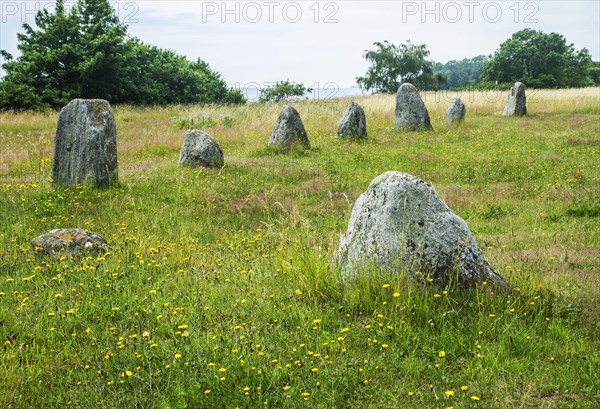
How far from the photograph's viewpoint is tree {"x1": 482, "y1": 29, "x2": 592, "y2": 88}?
77.4 meters

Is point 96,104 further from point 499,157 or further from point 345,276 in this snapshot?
point 499,157

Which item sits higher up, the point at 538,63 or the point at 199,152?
the point at 538,63

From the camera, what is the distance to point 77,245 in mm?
8375

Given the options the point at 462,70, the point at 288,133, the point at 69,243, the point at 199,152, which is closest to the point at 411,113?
the point at 288,133

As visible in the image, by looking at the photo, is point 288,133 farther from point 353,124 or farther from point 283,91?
point 283,91

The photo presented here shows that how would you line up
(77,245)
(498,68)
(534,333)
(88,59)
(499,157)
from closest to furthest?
(534,333)
(77,245)
(499,157)
(88,59)
(498,68)

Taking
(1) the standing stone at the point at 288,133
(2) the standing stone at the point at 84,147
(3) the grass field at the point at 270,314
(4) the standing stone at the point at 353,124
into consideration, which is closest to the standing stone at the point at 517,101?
(4) the standing stone at the point at 353,124

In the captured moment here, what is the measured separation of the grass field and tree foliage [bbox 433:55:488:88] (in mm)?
127650

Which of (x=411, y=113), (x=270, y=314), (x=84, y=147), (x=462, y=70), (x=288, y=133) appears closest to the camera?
(x=270, y=314)

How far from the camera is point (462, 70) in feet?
535

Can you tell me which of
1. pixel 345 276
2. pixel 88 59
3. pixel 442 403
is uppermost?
pixel 88 59

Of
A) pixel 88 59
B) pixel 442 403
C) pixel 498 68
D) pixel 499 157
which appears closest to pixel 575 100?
pixel 499 157

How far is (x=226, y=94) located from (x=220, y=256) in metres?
51.4

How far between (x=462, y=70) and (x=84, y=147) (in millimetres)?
161735
